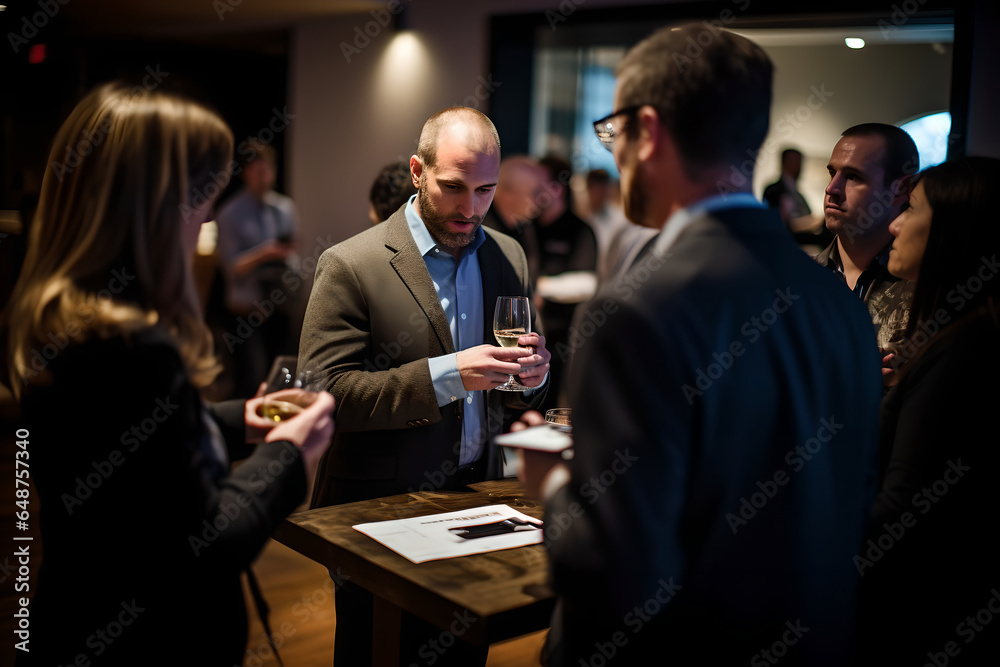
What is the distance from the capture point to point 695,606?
3.59 feet

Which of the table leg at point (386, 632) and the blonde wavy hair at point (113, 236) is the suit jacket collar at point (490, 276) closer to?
the table leg at point (386, 632)

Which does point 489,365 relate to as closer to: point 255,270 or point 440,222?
point 440,222

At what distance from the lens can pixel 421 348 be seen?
81.7 inches

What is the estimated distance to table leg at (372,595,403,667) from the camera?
59.6 inches

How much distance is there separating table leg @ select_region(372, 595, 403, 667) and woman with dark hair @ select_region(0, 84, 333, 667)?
0.34 metres

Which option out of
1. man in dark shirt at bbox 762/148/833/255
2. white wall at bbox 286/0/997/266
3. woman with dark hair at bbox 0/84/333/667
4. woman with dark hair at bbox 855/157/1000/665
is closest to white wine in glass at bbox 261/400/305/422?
woman with dark hair at bbox 0/84/333/667

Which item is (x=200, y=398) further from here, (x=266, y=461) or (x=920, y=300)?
(x=920, y=300)

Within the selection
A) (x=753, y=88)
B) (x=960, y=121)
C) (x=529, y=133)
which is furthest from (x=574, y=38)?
(x=753, y=88)

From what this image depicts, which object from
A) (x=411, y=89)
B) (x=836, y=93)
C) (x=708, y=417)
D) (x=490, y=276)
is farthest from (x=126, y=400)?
(x=836, y=93)

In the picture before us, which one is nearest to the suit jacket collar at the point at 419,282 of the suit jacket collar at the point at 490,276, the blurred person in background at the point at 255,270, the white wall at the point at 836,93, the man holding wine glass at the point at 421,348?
the man holding wine glass at the point at 421,348

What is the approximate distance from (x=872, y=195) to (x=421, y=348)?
4.31 feet

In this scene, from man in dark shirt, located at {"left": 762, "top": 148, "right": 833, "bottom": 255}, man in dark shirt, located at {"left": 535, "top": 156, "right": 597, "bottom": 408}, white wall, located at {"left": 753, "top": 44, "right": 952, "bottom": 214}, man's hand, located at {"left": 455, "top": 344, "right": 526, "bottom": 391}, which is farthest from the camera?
white wall, located at {"left": 753, "top": 44, "right": 952, "bottom": 214}

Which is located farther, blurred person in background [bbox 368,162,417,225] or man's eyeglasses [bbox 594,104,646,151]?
blurred person in background [bbox 368,162,417,225]

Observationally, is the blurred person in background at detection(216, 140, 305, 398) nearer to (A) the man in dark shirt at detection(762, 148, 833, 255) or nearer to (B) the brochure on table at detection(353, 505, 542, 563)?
(A) the man in dark shirt at detection(762, 148, 833, 255)
